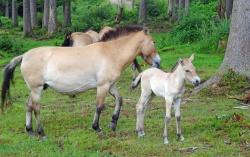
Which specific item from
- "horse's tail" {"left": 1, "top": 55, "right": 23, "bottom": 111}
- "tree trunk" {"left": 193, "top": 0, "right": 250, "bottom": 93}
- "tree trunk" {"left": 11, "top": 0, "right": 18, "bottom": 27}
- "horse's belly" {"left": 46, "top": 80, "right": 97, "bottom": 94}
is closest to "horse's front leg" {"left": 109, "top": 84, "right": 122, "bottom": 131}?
"horse's belly" {"left": 46, "top": 80, "right": 97, "bottom": 94}

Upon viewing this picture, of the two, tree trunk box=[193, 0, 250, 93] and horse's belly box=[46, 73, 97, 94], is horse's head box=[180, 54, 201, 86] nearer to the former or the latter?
horse's belly box=[46, 73, 97, 94]

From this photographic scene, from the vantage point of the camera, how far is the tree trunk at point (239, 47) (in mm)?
14734

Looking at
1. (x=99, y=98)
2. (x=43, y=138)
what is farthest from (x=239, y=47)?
(x=43, y=138)

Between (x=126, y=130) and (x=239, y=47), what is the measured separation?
16.1 feet

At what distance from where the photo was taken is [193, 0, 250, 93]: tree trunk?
14.7 meters

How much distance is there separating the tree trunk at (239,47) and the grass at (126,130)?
800 mm

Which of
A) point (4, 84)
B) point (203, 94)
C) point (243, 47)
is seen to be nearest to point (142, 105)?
point (4, 84)

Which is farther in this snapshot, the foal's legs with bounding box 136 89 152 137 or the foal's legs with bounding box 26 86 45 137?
the foal's legs with bounding box 26 86 45 137

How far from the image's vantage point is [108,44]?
11.4 meters

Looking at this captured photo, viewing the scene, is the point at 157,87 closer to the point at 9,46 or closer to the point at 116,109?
the point at 116,109

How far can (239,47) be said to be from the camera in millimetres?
14906

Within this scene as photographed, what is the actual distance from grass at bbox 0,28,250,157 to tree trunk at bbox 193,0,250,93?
800 mm

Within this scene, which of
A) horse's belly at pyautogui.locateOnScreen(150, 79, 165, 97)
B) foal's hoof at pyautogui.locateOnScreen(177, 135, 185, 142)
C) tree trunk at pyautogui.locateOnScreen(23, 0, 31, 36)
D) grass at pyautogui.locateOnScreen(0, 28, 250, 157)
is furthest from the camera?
tree trunk at pyautogui.locateOnScreen(23, 0, 31, 36)

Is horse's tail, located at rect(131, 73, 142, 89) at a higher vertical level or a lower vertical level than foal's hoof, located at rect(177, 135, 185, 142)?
higher
